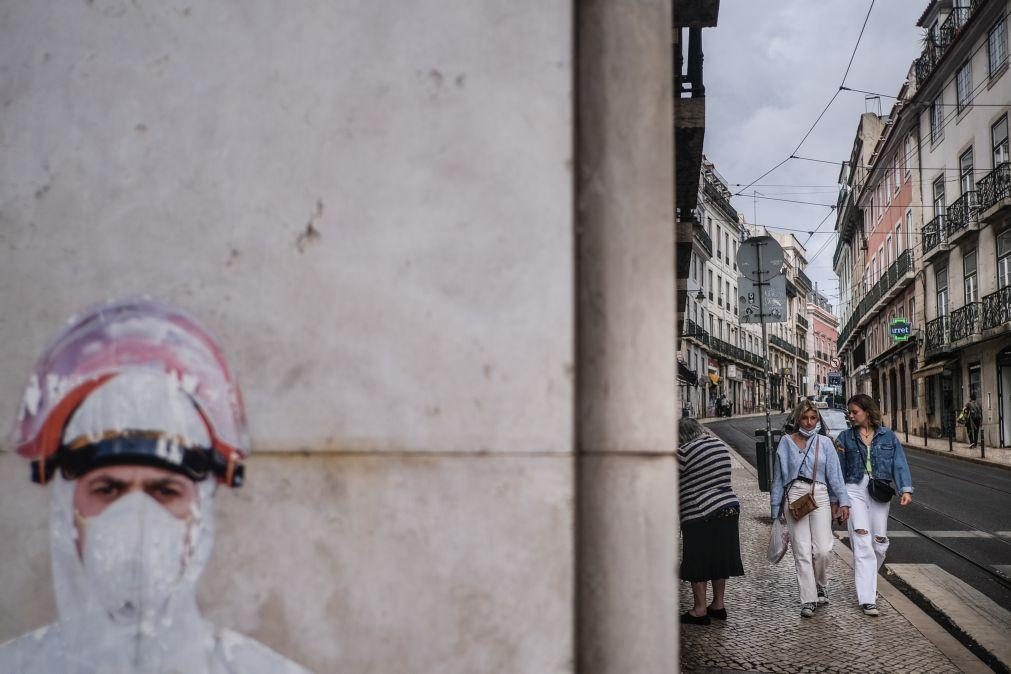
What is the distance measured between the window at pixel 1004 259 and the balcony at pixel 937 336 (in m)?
3.58

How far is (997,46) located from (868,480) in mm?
24876

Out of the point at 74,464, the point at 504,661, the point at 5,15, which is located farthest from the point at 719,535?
the point at 5,15

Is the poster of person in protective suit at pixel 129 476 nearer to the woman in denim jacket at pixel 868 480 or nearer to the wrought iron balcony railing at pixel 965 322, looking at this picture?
the woman in denim jacket at pixel 868 480

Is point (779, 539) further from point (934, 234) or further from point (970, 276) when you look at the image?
point (934, 234)

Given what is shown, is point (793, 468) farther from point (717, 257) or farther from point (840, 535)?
point (717, 257)

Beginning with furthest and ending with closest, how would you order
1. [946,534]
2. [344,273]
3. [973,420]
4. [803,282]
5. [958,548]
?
[803,282]
[973,420]
[946,534]
[958,548]
[344,273]

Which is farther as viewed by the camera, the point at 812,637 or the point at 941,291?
the point at 941,291

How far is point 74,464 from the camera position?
240 cm

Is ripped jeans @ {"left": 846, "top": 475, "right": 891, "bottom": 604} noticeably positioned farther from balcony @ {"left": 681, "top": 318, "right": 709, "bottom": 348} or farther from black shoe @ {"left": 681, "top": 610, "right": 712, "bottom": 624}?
balcony @ {"left": 681, "top": 318, "right": 709, "bottom": 348}

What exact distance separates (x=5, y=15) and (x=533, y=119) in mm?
1611

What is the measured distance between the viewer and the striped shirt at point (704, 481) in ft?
19.6

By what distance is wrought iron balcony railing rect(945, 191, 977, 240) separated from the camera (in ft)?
90.8

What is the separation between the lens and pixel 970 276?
2861cm

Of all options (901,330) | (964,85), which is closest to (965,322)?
(901,330)
